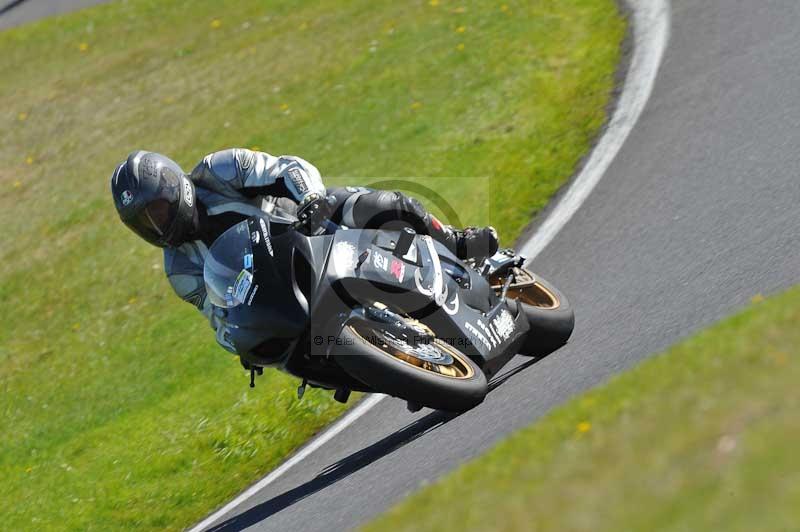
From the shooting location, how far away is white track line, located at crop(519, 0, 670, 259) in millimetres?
9305

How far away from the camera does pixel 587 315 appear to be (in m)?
7.52

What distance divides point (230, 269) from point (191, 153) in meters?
8.54

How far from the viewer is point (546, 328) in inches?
281

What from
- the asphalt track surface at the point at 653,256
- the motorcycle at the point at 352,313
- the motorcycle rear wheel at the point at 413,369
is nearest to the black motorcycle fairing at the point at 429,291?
the motorcycle at the point at 352,313

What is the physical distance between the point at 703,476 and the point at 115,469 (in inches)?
228

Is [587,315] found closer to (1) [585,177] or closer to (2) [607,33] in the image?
(1) [585,177]

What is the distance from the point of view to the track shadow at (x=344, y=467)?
671 centimetres

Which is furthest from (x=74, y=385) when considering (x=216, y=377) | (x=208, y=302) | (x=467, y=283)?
(x=467, y=283)

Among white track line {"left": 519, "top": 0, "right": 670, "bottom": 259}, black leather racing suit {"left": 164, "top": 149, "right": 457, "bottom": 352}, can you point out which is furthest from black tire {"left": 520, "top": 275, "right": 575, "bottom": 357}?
white track line {"left": 519, "top": 0, "right": 670, "bottom": 259}

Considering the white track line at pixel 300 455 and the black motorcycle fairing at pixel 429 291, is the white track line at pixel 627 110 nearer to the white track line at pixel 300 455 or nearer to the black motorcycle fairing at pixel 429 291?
the white track line at pixel 300 455

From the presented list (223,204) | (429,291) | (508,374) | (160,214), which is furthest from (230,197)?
(508,374)

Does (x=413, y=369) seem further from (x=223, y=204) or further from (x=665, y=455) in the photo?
(x=665, y=455)

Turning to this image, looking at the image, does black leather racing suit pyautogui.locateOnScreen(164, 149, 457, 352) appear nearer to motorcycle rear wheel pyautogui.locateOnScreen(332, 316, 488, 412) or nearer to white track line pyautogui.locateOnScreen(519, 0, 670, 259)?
motorcycle rear wheel pyautogui.locateOnScreen(332, 316, 488, 412)

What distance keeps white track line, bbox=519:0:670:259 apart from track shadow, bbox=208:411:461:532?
239 cm
